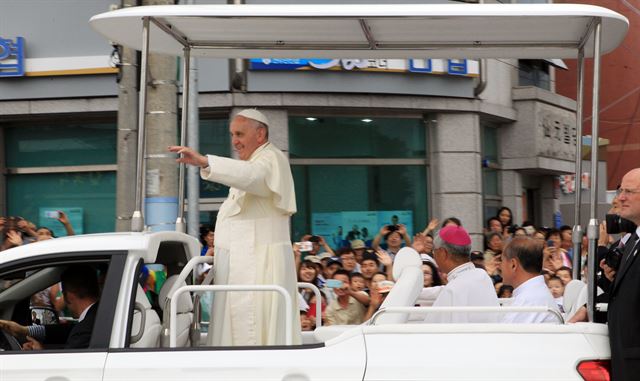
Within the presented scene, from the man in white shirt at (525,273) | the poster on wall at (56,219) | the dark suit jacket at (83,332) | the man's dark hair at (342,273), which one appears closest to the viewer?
the dark suit jacket at (83,332)

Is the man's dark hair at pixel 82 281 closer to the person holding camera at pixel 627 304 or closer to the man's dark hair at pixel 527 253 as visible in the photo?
the man's dark hair at pixel 527 253

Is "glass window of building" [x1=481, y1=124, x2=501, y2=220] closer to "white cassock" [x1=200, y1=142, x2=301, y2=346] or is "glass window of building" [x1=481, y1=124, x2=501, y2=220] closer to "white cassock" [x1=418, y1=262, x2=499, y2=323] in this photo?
"white cassock" [x1=418, y1=262, x2=499, y2=323]

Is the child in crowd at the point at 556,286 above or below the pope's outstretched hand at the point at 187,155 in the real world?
below

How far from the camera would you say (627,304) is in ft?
12.3

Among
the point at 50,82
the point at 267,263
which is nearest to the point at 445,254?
the point at 267,263

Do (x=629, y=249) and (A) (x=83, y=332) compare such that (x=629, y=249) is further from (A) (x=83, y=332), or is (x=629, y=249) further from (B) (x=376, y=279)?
(B) (x=376, y=279)

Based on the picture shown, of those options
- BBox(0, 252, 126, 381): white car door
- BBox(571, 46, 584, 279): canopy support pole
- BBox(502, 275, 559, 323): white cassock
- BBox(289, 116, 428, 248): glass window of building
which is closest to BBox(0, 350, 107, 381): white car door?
BBox(0, 252, 126, 381): white car door

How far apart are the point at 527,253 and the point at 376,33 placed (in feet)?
4.81

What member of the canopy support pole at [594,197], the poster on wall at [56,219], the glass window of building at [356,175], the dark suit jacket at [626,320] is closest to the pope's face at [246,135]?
the canopy support pole at [594,197]

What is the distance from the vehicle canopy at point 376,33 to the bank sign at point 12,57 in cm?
840

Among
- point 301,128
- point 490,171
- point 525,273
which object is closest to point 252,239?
point 525,273

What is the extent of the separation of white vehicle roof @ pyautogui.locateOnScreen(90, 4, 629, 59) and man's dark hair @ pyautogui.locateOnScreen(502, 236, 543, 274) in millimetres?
1083

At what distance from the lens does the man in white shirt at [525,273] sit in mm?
4922

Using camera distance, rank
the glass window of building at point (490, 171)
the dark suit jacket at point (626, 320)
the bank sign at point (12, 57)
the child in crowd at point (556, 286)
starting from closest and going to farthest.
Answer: the dark suit jacket at point (626, 320) → the child in crowd at point (556, 286) → the bank sign at point (12, 57) → the glass window of building at point (490, 171)
